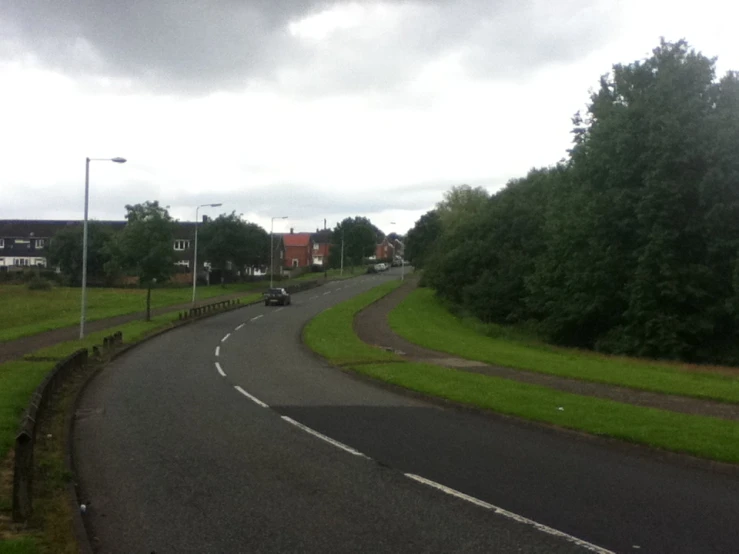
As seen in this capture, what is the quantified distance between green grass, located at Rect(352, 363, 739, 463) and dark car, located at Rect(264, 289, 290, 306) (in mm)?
44066

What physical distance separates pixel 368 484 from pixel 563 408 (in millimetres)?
6212

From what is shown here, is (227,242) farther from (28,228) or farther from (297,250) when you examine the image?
(297,250)

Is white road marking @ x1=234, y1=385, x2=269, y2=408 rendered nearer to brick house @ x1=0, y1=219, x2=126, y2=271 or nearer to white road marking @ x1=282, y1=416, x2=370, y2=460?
white road marking @ x1=282, y1=416, x2=370, y2=460

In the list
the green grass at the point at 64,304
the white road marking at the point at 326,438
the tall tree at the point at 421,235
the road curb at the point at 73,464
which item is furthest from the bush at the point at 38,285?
the white road marking at the point at 326,438

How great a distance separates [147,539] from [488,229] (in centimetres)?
5369

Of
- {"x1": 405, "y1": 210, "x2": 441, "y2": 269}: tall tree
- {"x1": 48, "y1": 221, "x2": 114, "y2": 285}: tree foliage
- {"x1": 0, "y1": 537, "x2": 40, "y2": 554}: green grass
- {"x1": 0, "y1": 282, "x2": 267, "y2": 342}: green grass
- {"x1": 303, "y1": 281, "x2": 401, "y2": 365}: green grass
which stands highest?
{"x1": 405, "y1": 210, "x2": 441, "y2": 269}: tall tree

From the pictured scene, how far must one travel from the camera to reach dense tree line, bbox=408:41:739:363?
116 feet

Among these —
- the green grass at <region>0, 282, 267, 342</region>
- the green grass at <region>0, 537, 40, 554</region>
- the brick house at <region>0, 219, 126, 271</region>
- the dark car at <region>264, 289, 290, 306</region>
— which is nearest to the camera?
the green grass at <region>0, 537, 40, 554</region>

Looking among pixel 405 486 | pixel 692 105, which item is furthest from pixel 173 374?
pixel 692 105

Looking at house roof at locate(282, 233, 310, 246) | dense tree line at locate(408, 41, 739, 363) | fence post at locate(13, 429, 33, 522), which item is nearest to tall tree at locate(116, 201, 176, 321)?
dense tree line at locate(408, 41, 739, 363)

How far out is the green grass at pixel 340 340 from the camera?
2570cm

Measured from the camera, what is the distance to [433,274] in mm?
65188

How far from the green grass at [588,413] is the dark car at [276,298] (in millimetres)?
44066

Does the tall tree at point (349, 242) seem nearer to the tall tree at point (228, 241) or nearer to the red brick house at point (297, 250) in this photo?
the red brick house at point (297, 250)
